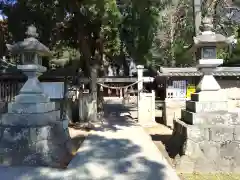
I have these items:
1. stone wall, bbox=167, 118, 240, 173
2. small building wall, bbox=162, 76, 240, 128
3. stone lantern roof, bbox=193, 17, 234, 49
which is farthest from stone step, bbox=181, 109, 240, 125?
small building wall, bbox=162, 76, 240, 128

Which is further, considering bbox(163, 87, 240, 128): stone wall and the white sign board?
bbox(163, 87, 240, 128): stone wall

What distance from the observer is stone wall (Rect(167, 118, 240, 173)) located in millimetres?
5758

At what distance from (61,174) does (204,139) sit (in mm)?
3184

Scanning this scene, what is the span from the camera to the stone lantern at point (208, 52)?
252 inches

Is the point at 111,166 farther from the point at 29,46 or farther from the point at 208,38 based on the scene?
the point at 208,38

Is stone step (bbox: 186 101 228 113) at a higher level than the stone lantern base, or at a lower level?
higher

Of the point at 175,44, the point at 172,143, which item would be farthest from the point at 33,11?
the point at 175,44

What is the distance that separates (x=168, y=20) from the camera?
21297 millimetres

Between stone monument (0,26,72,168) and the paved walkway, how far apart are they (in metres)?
0.37

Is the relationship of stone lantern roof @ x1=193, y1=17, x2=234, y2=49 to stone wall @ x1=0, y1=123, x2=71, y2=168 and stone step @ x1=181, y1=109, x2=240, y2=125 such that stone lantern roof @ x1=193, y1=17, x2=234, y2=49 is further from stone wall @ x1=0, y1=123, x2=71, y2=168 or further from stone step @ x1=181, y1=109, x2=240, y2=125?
stone wall @ x1=0, y1=123, x2=71, y2=168

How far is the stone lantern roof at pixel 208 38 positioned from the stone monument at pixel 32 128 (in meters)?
3.93

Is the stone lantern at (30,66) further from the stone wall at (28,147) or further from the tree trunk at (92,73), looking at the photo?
the tree trunk at (92,73)

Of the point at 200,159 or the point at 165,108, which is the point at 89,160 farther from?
the point at 165,108

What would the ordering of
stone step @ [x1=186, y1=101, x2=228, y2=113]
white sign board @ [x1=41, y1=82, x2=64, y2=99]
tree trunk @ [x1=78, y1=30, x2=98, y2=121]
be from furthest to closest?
1. tree trunk @ [x1=78, y1=30, x2=98, y2=121]
2. white sign board @ [x1=41, y1=82, x2=64, y2=99]
3. stone step @ [x1=186, y1=101, x2=228, y2=113]
